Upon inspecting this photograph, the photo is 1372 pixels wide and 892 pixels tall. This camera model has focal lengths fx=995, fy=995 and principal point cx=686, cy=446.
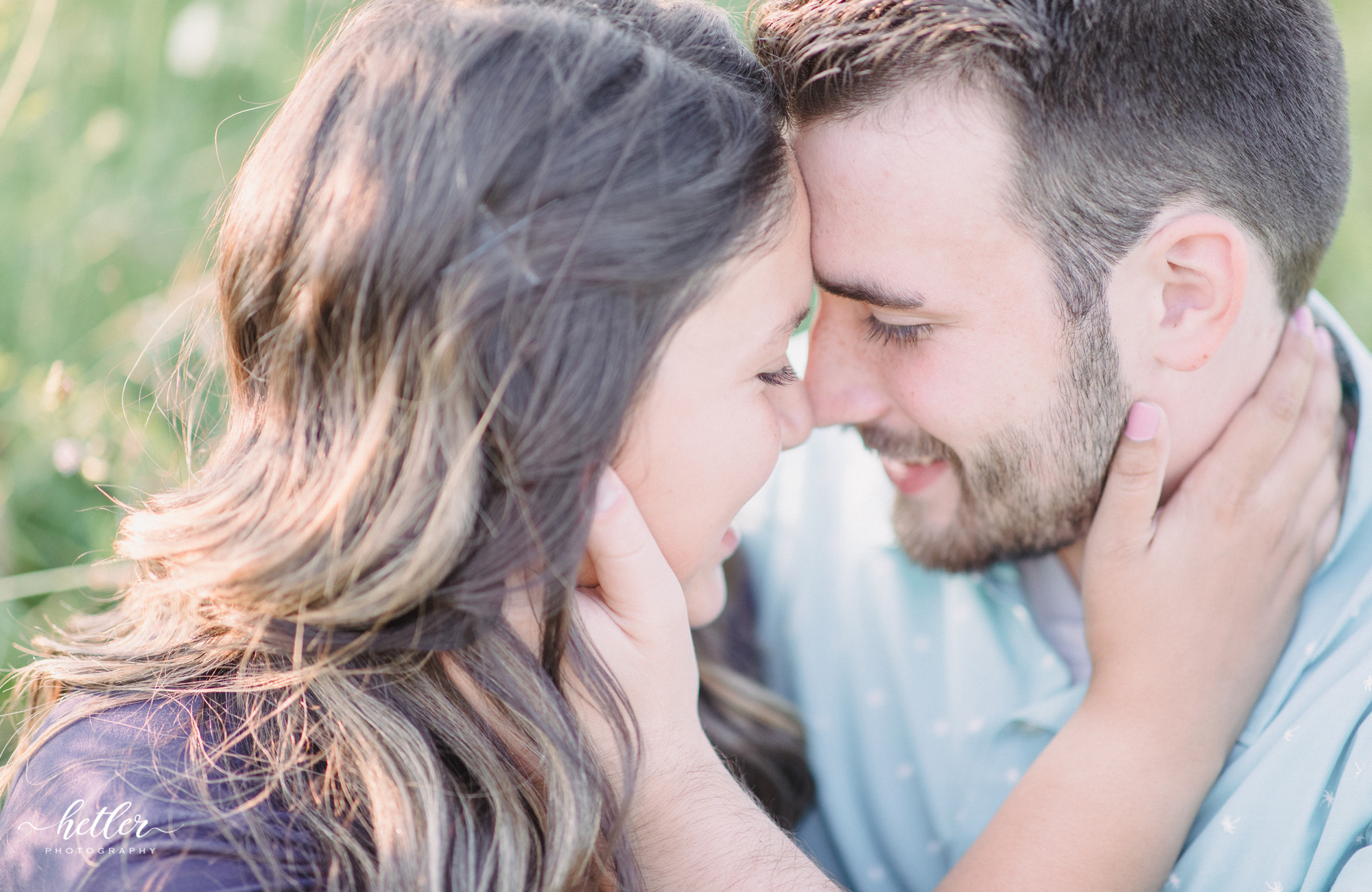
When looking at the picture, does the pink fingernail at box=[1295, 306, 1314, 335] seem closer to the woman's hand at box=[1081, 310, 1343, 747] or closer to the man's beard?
the woman's hand at box=[1081, 310, 1343, 747]

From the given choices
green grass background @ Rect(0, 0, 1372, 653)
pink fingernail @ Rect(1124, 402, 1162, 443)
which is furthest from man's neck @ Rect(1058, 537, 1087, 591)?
green grass background @ Rect(0, 0, 1372, 653)

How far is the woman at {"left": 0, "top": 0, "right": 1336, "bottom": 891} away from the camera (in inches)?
53.2

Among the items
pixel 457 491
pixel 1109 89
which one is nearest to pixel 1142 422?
pixel 1109 89

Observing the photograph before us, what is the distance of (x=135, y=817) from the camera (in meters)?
1.35

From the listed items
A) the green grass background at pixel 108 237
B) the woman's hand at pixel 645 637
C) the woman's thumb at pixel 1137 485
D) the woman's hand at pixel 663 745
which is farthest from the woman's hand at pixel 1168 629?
the green grass background at pixel 108 237

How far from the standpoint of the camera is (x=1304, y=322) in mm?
2094

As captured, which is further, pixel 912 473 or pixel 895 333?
pixel 912 473

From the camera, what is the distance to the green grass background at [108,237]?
238 centimetres

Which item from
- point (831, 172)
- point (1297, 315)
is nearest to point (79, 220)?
point (831, 172)

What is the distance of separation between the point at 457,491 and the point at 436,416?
0.35 ft

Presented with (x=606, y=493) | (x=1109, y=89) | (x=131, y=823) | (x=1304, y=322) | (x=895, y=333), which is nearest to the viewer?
(x=131, y=823)

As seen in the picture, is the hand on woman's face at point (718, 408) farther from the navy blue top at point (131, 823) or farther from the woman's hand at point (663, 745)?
the navy blue top at point (131, 823)

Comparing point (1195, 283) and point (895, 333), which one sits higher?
point (1195, 283)

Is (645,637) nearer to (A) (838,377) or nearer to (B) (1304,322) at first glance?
(A) (838,377)
